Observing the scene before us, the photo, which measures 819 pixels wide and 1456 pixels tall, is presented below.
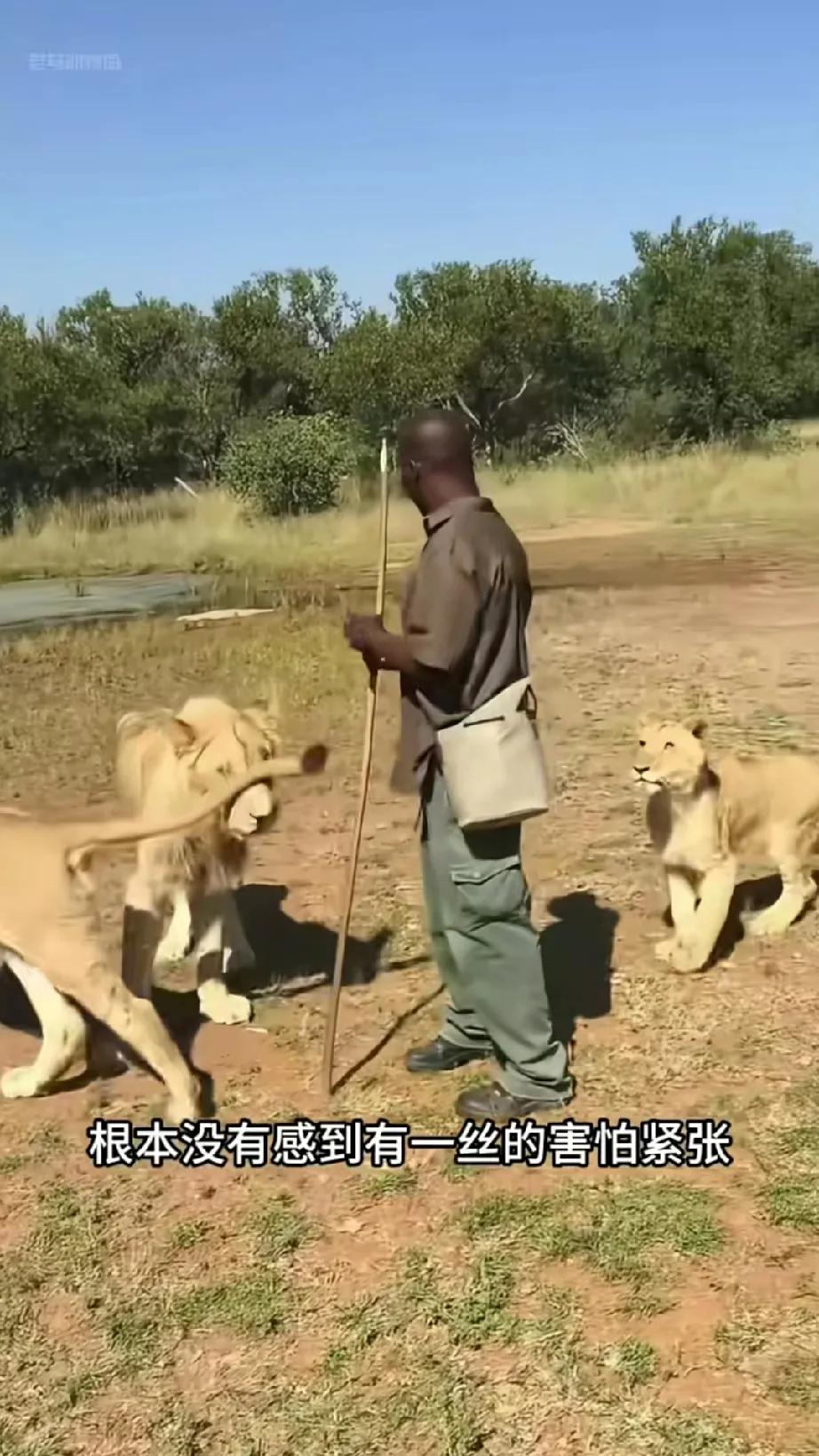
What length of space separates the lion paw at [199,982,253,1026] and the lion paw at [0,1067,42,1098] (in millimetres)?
753

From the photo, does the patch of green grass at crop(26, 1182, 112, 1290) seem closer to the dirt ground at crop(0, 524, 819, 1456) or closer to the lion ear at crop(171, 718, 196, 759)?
the dirt ground at crop(0, 524, 819, 1456)

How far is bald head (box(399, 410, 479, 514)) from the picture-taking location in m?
4.03

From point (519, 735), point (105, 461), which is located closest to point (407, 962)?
point (519, 735)

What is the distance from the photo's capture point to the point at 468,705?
4051 mm

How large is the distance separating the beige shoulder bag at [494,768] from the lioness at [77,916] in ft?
1.44

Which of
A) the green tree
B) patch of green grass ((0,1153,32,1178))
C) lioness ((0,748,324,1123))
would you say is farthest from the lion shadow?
the green tree

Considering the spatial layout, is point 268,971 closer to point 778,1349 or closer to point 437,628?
point 437,628

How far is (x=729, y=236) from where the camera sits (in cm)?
4125

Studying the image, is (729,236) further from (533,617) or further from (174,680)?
(174,680)

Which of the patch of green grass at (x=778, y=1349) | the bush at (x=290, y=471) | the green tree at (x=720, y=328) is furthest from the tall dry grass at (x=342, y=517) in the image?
the patch of green grass at (x=778, y=1349)

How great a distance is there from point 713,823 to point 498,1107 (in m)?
1.53

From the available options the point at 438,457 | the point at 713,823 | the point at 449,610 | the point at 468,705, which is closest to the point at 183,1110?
the point at 468,705

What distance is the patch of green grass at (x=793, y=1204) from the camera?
3807 mm

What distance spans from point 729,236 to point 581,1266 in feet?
136
